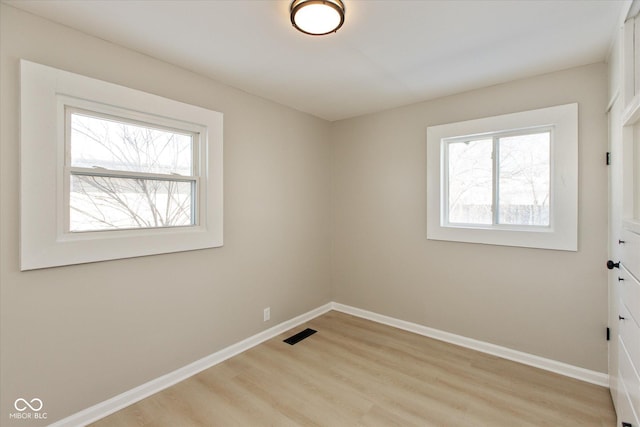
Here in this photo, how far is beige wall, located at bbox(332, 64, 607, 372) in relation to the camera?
2252 millimetres

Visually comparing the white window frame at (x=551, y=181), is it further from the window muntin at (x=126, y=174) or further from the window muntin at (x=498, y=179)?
the window muntin at (x=126, y=174)

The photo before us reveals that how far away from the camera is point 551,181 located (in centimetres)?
241

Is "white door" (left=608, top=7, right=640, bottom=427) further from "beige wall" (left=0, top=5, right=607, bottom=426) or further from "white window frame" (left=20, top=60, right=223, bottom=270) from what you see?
"white window frame" (left=20, top=60, right=223, bottom=270)

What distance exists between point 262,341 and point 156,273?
50.6 inches

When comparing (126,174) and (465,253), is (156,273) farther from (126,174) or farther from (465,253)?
(465,253)

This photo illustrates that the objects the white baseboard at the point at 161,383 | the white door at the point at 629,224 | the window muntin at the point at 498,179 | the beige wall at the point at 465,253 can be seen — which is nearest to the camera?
the white door at the point at 629,224

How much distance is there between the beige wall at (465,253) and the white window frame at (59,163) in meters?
2.07

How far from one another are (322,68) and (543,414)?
290 centimetres

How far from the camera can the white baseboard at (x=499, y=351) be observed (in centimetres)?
226

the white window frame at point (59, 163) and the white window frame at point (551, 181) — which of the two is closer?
the white window frame at point (59, 163)

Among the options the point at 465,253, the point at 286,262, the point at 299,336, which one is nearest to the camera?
the point at 465,253

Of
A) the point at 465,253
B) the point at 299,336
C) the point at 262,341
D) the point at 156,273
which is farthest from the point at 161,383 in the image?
the point at 465,253

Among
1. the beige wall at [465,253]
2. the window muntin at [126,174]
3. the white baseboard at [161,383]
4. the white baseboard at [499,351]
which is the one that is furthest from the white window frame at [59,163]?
the white baseboard at [499,351]

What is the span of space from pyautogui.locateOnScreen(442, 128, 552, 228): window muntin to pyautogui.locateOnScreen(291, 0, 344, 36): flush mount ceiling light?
1.82 m
